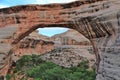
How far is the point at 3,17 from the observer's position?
16.6 metres

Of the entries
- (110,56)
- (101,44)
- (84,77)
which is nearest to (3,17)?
(101,44)

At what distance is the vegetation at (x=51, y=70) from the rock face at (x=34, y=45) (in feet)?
4.85

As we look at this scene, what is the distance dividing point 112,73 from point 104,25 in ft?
7.90

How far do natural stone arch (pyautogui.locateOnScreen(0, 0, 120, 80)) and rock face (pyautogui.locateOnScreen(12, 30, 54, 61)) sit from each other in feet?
52.1

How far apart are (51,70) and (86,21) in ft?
33.3

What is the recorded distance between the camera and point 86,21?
47.7ft

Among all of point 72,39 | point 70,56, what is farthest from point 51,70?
point 72,39

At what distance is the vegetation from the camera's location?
76.0ft

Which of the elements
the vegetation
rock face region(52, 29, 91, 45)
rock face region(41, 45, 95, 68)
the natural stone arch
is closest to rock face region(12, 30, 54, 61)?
rock face region(52, 29, 91, 45)

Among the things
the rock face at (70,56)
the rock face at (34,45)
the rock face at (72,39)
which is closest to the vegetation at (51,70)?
the rock face at (70,56)

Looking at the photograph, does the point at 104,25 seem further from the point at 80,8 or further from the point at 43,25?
the point at 43,25

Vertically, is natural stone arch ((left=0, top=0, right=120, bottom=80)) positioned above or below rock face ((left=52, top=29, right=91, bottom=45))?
above

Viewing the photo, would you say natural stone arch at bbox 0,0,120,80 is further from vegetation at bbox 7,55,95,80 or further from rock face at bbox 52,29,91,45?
rock face at bbox 52,29,91,45

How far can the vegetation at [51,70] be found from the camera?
76.0 ft
